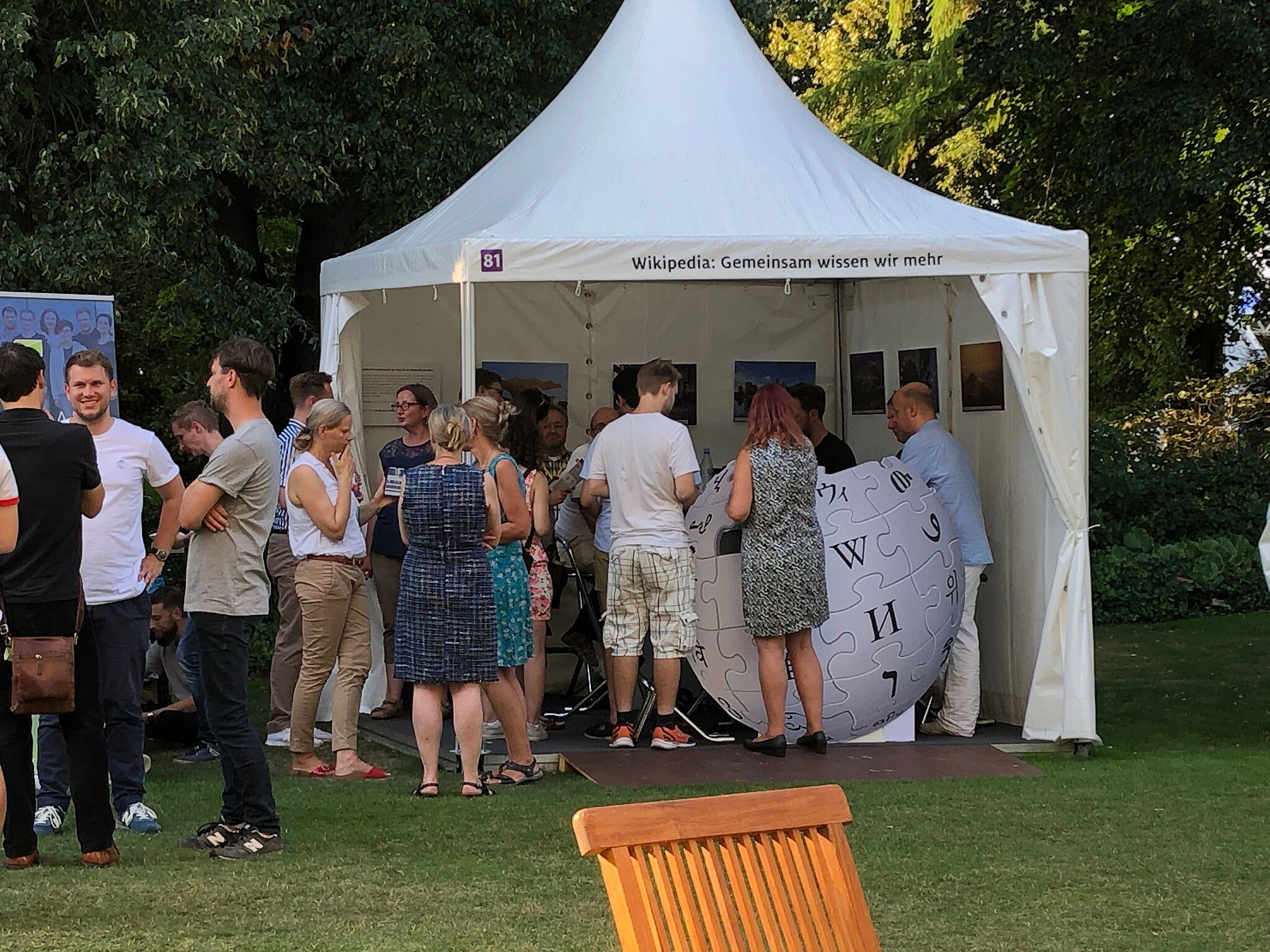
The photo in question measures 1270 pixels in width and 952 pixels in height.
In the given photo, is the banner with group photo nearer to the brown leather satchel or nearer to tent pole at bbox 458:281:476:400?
tent pole at bbox 458:281:476:400

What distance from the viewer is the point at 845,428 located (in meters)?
11.6

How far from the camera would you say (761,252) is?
8.02 m

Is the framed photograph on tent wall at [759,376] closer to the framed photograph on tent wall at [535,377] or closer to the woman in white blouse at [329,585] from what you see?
the framed photograph on tent wall at [535,377]

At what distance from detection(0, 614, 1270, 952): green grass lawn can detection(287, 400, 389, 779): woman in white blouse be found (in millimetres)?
268

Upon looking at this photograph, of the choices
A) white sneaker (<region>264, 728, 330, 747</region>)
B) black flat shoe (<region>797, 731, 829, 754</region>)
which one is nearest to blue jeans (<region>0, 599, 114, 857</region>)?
white sneaker (<region>264, 728, 330, 747</region>)

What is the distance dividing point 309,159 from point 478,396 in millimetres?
5483

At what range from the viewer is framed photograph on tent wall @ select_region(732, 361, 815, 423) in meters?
11.6

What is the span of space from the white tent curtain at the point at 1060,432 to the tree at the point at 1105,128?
22.1ft

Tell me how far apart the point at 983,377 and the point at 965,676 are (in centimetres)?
168

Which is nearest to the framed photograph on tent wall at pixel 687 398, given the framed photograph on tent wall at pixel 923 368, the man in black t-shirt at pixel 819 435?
the framed photograph on tent wall at pixel 923 368

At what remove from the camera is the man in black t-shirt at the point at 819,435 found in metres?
9.54

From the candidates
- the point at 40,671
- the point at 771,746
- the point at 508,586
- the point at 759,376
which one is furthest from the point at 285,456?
the point at 759,376

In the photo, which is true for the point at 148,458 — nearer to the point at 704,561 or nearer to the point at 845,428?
the point at 704,561

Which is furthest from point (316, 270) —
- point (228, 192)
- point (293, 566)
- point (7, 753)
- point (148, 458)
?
point (7, 753)
